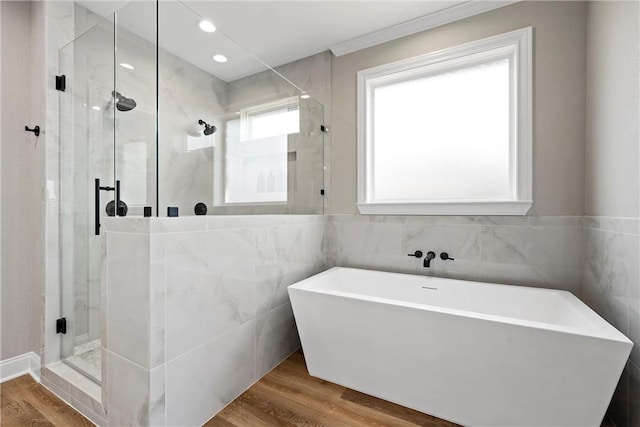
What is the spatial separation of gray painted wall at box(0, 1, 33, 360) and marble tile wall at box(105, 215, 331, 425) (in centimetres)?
118

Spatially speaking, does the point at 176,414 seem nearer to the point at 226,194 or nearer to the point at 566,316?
the point at 226,194

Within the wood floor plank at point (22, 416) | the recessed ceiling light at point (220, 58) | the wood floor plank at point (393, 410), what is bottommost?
the wood floor plank at point (393, 410)

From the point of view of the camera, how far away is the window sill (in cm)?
194

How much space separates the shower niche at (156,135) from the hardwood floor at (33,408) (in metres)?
0.18

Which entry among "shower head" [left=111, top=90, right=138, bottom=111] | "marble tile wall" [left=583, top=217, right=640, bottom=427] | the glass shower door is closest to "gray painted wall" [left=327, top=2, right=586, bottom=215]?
"marble tile wall" [left=583, top=217, right=640, bottom=427]

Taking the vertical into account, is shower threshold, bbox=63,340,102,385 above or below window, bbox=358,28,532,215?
below

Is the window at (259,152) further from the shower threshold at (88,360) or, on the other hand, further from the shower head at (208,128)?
the shower threshold at (88,360)

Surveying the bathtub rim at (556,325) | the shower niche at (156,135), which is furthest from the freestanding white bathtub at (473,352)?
the shower niche at (156,135)

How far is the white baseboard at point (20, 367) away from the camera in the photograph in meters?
1.82

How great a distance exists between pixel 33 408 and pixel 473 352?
2359 millimetres

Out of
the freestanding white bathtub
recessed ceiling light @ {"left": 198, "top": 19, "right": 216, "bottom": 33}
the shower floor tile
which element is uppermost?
recessed ceiling light @ {"left": 198, "top": 19, "right": 216, "bottom": 33}

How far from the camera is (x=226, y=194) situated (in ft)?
6.59

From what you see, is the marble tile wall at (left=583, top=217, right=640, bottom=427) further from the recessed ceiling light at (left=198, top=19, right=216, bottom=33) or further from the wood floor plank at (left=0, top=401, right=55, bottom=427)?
Answer: the wood floor plank at (left=0, top=401, right=55, bottom=427)

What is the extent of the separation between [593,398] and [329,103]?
103 inches
